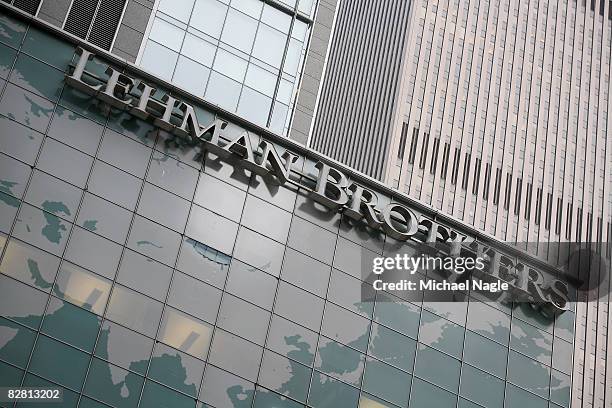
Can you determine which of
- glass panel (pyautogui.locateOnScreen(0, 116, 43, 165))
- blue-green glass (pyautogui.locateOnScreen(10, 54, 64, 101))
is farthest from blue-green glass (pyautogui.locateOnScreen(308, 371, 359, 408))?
blue-green glass (pyautogui.locateOnScreen(10, 54, 64, 101))

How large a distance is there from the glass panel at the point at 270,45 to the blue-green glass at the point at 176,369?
58.8 feet

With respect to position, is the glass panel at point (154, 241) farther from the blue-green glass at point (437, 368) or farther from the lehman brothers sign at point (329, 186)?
the blue-green glass at point (437, 368)

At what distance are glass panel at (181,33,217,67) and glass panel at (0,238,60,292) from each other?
1448cm

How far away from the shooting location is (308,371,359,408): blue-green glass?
40.5 m

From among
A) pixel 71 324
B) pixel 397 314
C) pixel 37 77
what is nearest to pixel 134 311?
pixel 71 324

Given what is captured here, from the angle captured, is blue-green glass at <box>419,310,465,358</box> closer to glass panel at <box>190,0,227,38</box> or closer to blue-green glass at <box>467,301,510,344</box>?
blue-green glass at <box>467,301,510,344</box>

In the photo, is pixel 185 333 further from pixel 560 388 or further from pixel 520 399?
pixel 560 388

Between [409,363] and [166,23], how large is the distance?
20.8 metres

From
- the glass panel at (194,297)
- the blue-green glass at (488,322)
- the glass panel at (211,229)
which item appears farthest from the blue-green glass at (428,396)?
the glass panel at (211,229)

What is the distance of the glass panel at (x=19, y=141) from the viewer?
3906 cm

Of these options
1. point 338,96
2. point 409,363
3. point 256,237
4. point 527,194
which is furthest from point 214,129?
point 527,194

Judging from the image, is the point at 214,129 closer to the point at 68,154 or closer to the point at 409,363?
the point at 68,154

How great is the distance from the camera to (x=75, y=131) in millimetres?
40781

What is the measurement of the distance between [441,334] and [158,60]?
63.1 feet
